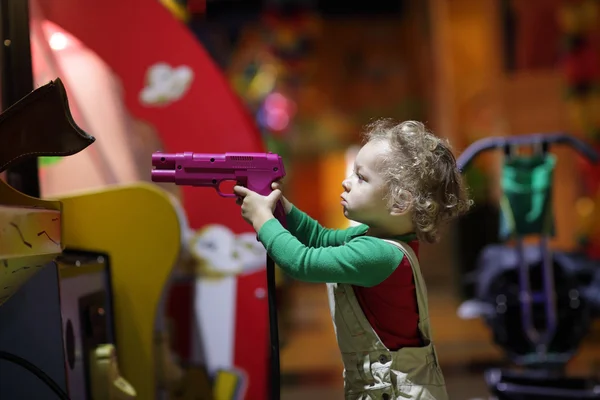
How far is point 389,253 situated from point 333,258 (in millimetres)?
108

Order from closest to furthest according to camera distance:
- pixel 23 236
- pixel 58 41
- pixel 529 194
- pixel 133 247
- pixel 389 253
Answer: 1. pixel 23 236
2. pixel 389 253
3. pixel 133 247
4. pixel 58 41
5. pixel 529 194

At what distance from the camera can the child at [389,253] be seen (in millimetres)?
1178

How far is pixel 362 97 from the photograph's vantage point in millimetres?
8805

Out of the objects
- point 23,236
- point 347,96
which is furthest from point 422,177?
point 347,96

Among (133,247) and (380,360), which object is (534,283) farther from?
(133,247)

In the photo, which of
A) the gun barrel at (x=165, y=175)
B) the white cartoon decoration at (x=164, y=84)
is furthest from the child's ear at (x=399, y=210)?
the white cartoon decoration at (x=164, y=84)

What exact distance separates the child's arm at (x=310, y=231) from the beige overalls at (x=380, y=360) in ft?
0.39

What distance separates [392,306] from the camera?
1217 millimetres

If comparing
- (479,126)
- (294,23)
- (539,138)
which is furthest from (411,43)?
(539,138)

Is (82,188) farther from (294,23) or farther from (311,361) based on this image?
(294,23)

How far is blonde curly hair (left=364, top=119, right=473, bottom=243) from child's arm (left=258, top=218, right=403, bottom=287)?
10cm

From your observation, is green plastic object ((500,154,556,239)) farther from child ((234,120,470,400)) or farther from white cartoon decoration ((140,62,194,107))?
white cartoon decoration ((140,62,194,107))

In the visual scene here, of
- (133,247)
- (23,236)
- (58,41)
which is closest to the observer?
(23,236)

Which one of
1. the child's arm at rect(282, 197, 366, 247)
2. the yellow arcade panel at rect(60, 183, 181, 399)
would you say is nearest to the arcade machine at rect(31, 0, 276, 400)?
the yellow arcade panel at rect(60, 183, 181, 399)
